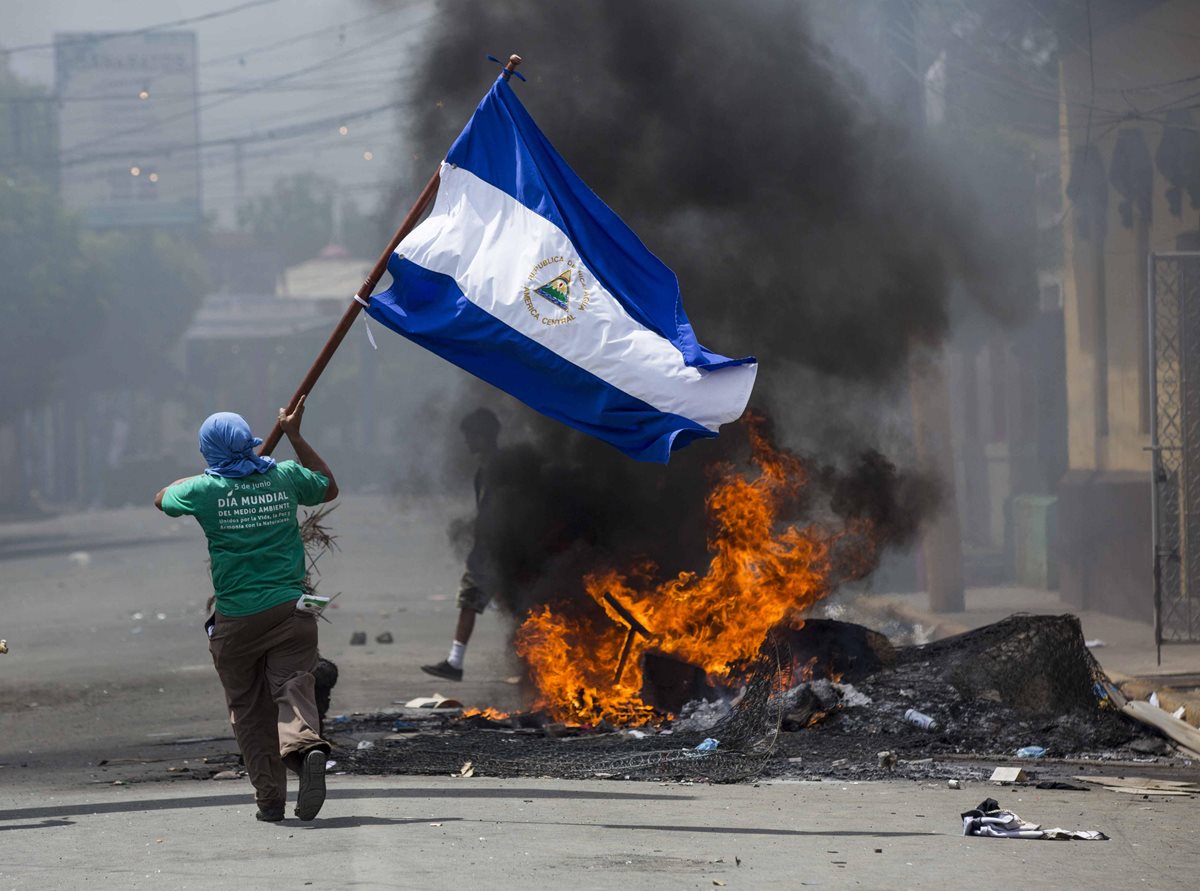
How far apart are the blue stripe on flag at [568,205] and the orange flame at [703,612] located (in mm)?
2288

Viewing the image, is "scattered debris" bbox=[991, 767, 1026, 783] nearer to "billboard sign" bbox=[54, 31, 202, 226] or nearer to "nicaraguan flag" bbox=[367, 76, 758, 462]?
"nicaraguan flag" bbox=[367, 76, 758, 462]

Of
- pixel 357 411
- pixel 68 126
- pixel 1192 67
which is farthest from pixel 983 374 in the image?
pixel 357 411

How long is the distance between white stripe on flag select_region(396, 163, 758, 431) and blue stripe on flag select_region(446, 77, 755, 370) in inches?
1.9

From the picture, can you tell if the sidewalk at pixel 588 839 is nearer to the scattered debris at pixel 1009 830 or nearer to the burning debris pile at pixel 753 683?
the scattered debris at pixel 1009 830

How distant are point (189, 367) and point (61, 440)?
70.7 ft

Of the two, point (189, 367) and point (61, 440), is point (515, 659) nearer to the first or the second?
point (61, 440)

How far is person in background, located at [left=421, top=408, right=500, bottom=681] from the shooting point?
10.7 m

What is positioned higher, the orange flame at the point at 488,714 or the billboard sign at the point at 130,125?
the billboard sign at the point at 130,125

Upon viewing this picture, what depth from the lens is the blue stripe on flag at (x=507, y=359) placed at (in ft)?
23.1

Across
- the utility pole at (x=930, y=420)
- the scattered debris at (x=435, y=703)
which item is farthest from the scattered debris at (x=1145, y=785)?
the utility pole at (x=930, y=420)

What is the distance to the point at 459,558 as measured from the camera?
42.7ft

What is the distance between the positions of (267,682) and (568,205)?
7.53ft

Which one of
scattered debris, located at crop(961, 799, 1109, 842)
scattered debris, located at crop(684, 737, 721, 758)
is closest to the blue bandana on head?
scattered debris, located at crop(684, 737, 721, 758)

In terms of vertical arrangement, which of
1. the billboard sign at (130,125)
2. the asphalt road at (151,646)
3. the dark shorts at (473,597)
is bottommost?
the asphalt road at (151,646)
